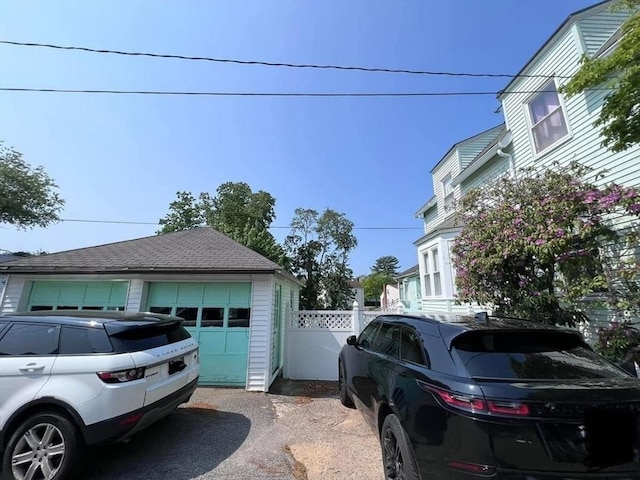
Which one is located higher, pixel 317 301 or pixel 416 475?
pixel 317 301

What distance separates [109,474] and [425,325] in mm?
3718

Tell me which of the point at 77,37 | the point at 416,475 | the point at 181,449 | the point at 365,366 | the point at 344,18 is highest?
the point at 344,18

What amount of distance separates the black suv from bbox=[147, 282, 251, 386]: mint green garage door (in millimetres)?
4696

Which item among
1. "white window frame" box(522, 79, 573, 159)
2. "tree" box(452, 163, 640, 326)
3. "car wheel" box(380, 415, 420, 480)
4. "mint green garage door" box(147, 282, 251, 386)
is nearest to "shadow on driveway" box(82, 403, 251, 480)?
"mint green garage door" box(147, 282, 251, 386)

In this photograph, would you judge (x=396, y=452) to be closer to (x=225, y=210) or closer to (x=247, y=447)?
(x=247, y=447)

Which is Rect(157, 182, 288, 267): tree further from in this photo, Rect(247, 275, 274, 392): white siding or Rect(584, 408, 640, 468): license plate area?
Rect(584, 408, 640, 468): license plate area

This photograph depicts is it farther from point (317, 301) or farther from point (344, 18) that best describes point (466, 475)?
point (317, 301)

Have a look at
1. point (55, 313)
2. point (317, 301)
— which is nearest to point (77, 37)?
point (55, 313)

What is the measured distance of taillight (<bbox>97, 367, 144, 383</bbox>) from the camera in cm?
314

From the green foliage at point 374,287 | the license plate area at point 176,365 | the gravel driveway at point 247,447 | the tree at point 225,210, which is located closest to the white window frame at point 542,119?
the gravel driveway at point 247,447

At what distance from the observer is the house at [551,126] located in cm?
643

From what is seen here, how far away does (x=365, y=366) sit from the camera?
390 centimetres

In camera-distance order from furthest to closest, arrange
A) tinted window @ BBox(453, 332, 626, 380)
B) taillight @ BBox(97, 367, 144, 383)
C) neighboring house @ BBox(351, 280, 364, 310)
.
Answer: neighboring house @ BBox(351, 280, 364, 310)
taillight @ BBox(97, 367, 144, 383)
tinted window @ BBox(453, 332, 626, 380)

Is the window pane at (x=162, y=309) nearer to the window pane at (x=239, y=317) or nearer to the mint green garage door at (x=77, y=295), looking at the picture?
the mint green garage door at (x=77, y=295)
